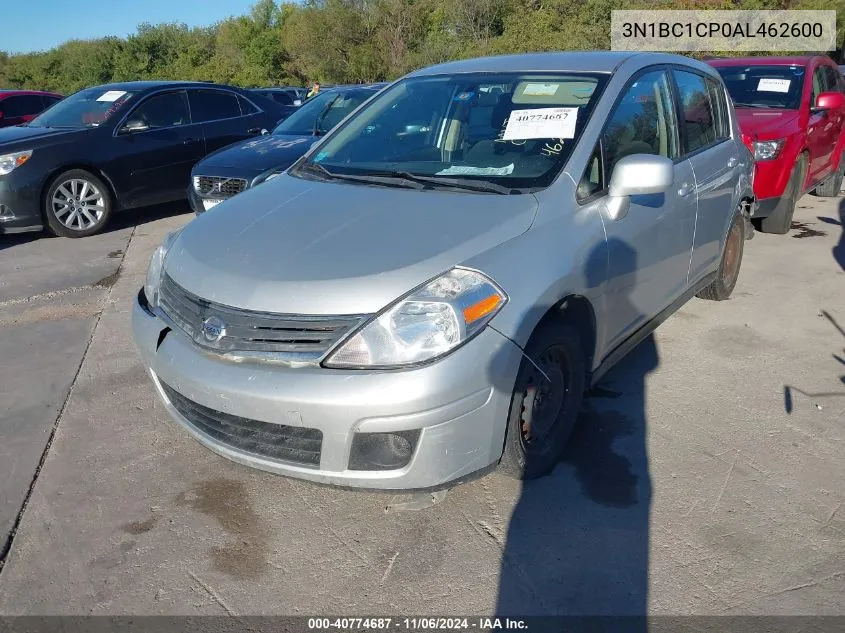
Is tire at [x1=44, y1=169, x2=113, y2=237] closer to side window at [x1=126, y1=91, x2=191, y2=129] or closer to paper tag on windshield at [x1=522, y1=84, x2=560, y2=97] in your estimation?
side window at [x1=126, y1=91, x2=191, y2=129]

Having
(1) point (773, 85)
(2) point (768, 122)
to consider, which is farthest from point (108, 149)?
(1) point (773, 85)

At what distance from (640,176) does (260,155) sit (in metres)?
4.83

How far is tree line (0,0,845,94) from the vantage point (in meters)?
28.6

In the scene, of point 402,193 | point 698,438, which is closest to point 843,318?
point 698,438

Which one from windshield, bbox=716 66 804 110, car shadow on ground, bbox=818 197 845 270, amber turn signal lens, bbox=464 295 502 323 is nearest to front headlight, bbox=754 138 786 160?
windshield, bbox=716 66 804 110

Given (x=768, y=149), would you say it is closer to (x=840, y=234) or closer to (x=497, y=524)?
(x=840, y=234)

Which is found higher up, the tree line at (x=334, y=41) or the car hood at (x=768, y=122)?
the car hood at (x=768, y=122)

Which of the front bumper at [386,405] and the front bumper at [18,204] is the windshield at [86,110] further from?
the front bumper at [386,405]

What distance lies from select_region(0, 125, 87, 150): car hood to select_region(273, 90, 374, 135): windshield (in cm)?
230

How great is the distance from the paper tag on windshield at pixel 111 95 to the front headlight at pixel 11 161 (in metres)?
1.45

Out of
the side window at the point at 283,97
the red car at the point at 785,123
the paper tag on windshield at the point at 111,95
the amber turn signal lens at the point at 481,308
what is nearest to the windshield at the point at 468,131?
the amber turn signal lens at the point at 481,308

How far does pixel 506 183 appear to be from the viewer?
316 cm

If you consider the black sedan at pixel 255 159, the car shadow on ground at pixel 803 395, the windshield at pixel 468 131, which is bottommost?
the car shadow on ground at pixel 803 395

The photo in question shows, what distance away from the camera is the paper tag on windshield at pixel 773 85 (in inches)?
288
